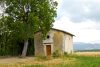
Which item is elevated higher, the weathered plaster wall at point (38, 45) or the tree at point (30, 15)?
the tree at point (30, 15)

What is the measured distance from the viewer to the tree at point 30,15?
17.4 metres

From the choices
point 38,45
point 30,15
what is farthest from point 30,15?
point 38,45

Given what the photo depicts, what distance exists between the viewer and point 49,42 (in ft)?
66.9

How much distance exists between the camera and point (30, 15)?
17141mm

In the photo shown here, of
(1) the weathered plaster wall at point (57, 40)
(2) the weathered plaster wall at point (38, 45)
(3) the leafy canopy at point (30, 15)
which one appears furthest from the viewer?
(2) the weathered plaster wall at point (38, 45)

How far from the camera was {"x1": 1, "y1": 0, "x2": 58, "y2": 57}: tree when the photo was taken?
1737 centimetres

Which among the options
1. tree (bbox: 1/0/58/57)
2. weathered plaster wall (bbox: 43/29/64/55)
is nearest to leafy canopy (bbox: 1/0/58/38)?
tree (bbox: 1/0/58/57)

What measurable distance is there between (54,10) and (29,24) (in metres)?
5.03

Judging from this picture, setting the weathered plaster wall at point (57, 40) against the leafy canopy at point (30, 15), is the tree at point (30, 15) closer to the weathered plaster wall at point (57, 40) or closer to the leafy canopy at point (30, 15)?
the leafy canopy at point (30, 15)

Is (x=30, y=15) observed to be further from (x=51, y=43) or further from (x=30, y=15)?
(x=51, y=43)

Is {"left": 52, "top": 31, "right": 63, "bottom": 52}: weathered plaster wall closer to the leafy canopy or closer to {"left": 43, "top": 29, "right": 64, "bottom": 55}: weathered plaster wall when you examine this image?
{"left": 43, "top": 29, "right": 64, "bottom": 55}: weathered plaster wall

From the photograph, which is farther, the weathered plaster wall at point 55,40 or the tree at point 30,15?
the weathered plaster wall at point 55,40

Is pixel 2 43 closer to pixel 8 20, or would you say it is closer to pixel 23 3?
pixel 8 20

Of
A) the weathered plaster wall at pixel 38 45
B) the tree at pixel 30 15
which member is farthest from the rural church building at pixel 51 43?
the tree at pixel 30 15
